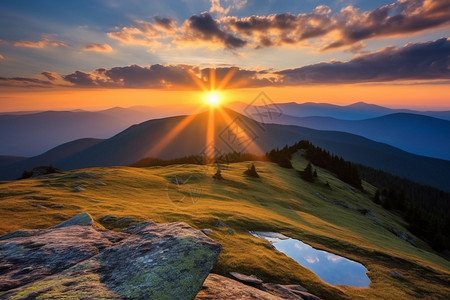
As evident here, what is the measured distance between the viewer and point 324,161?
431ft

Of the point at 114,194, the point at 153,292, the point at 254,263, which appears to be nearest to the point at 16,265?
the point at 153,292

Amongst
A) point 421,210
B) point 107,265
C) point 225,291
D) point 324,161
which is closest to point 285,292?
point 225,291

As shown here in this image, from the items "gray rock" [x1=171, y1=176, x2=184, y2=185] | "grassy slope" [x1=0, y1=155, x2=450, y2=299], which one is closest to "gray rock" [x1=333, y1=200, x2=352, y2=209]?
"grassy slope" [x1=0, y1=155, x2=450, y2=299]

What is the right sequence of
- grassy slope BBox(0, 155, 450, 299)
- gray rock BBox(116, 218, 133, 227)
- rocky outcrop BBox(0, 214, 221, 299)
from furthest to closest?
gray rock BBox(116, 218, 133, 227) < grassy slope BBox(0, 155, 450, 299) < rocky outcrop BBox(0, 214, 221, 299)

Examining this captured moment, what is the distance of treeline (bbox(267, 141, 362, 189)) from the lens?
109 metres

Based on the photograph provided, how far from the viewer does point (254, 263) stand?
61.8 feet

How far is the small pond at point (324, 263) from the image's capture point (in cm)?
2084

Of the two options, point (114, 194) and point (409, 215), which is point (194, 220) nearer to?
point (114, 194)

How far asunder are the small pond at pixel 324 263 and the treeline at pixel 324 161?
75.7 meters

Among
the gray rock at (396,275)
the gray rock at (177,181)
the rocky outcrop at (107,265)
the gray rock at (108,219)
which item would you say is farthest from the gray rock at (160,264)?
the gray rock at (177,181)

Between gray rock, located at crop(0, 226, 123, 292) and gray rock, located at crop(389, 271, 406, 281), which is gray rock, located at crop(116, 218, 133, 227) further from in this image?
gray rock, located at crop(389, 271, 406, 281)

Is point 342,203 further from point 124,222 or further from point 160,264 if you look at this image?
point 160,264

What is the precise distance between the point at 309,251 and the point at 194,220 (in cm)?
1256

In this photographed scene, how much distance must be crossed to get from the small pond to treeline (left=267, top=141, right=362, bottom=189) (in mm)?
75721
